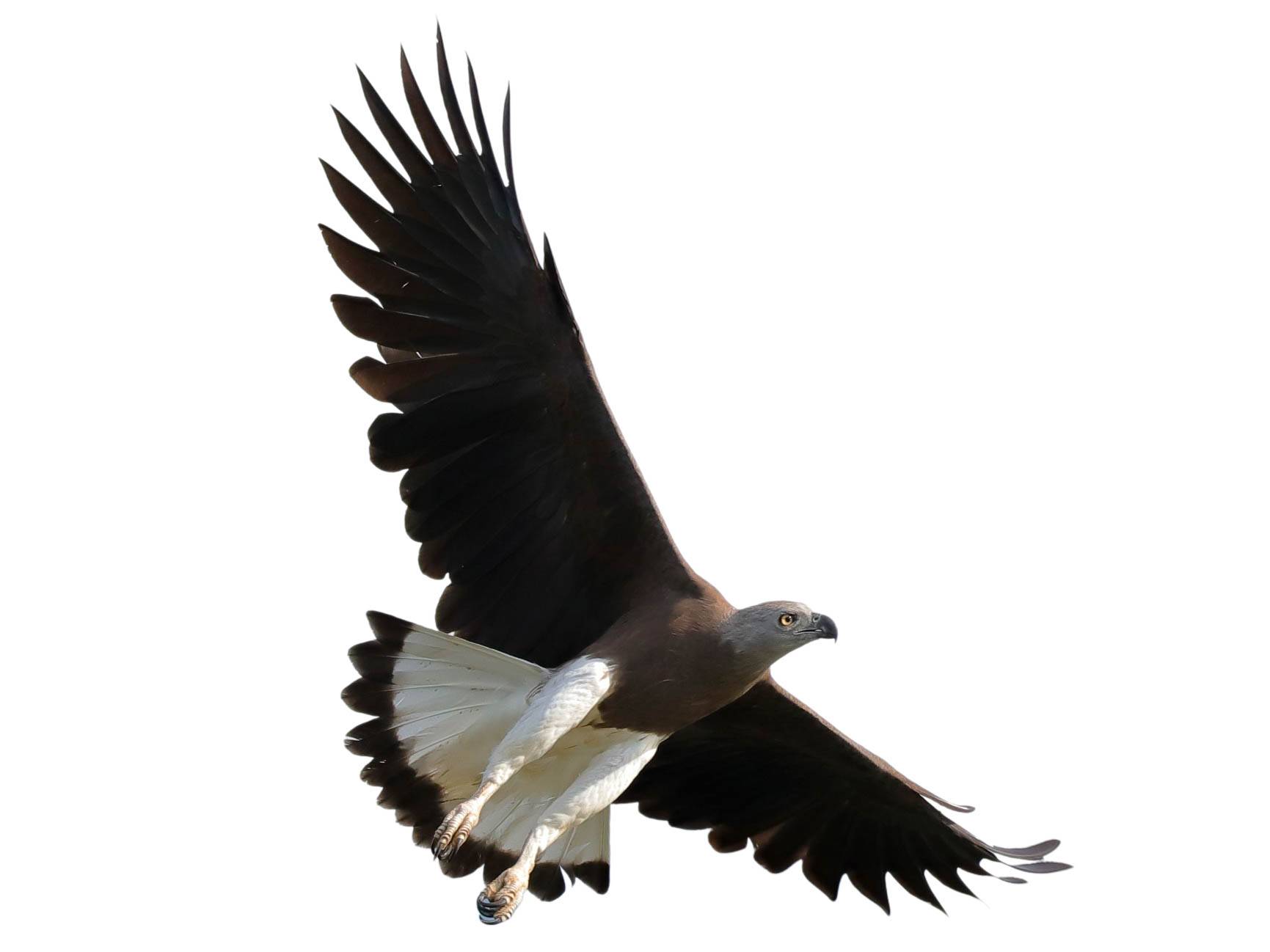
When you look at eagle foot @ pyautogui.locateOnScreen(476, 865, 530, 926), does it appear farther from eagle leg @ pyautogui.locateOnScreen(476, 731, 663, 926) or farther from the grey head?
the grey head

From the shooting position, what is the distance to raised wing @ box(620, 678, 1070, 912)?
12.1 metres

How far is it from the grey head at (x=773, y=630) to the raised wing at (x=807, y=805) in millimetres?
941

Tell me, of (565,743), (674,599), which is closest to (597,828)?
(565,743)

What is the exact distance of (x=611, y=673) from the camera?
434 inches

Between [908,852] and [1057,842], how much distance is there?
2.90 ft

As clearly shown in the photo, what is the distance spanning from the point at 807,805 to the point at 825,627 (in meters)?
1.95

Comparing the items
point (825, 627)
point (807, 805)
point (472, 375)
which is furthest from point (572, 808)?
A: point (472, 375)

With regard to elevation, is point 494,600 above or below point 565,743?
above

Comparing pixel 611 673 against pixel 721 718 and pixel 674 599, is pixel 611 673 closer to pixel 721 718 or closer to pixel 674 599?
pixel 674 599

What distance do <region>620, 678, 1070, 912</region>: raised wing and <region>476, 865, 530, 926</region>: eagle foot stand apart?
5.20ft

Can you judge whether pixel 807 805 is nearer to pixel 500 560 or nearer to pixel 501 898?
pixel 501 898

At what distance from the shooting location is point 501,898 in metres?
10.8

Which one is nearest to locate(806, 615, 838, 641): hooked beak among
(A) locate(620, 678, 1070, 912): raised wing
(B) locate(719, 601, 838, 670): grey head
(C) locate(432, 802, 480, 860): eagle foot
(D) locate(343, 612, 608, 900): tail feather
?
(B) locate(719, 601, 838, 670): grey head

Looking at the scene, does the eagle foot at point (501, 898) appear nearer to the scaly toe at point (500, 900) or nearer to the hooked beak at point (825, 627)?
the scaly toe at point (500, 900)
